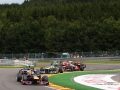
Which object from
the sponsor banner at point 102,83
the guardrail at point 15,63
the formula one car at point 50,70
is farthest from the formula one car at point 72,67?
the guardrail at point 15,63

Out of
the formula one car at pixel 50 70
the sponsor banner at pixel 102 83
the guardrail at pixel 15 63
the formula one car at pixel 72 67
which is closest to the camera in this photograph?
the sponsor banner at pixel 102 83

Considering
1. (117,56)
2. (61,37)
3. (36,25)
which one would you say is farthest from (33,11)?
(117,56)

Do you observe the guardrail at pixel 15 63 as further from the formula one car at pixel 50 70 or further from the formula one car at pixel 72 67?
the formula one car at pixel 50 70

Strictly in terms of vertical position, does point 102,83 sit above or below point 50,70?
below

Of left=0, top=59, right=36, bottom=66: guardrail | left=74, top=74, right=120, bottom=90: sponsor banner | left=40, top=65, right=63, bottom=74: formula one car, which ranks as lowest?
left=74, top=74, right=120, bottom=90: sponsor banner

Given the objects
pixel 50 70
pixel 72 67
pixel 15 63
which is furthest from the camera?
pixel 15 63

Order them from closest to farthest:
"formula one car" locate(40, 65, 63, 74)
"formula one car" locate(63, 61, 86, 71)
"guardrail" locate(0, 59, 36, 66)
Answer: "formula one car" locate(40, 65, 63, 74), "formula one car" locate(63, 61, 86, 71), "guardrail" locate(0, 59, 36, 66)

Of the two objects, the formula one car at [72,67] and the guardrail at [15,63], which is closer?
the formula one car at [72,67]

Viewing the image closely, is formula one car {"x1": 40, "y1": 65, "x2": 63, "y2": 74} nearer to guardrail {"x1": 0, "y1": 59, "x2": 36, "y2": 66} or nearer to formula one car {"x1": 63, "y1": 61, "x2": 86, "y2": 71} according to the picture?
formula one car {"x1": 63, "y1": 61, "x2": 86, "y2": 71}

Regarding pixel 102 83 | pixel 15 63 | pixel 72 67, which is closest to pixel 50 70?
pixel 72 67

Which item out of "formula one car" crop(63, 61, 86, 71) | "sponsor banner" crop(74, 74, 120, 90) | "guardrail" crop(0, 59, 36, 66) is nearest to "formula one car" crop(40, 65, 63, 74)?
"formula one car" crop(63, 61, 86, 71)

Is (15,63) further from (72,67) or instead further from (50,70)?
(50,70)

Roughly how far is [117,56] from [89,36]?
3132 cm

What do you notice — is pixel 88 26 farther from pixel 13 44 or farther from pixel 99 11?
pixel 99 11
